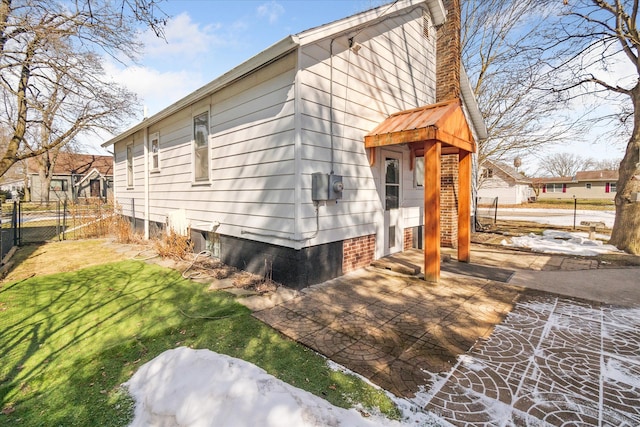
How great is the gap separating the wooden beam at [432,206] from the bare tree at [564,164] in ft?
212

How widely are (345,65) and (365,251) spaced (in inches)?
141

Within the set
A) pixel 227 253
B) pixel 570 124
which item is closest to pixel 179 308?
pixel 227 253

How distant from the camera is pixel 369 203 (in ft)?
20.4

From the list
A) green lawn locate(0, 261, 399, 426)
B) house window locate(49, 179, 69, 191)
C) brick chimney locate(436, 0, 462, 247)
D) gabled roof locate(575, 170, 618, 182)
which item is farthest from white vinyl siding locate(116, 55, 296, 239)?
gabled roof locate(575, 170, 618, 182)

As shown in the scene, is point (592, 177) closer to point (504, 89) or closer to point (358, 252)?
point (504, 89)

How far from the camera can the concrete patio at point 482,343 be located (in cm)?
233

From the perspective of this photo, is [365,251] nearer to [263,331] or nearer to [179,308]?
[263,331]

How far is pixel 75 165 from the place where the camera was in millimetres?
34344

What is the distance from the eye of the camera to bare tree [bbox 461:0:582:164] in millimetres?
11828

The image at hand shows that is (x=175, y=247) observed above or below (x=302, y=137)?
below

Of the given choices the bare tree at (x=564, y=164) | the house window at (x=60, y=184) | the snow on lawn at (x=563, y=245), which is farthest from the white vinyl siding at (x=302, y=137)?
the bare tree at (x=564, y=164)

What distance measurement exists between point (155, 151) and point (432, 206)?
865cm

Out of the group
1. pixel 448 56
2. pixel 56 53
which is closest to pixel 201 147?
pixel 56 53

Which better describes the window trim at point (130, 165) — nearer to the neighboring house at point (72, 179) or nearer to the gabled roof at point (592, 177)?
the neighboring house at point (72, 179)
